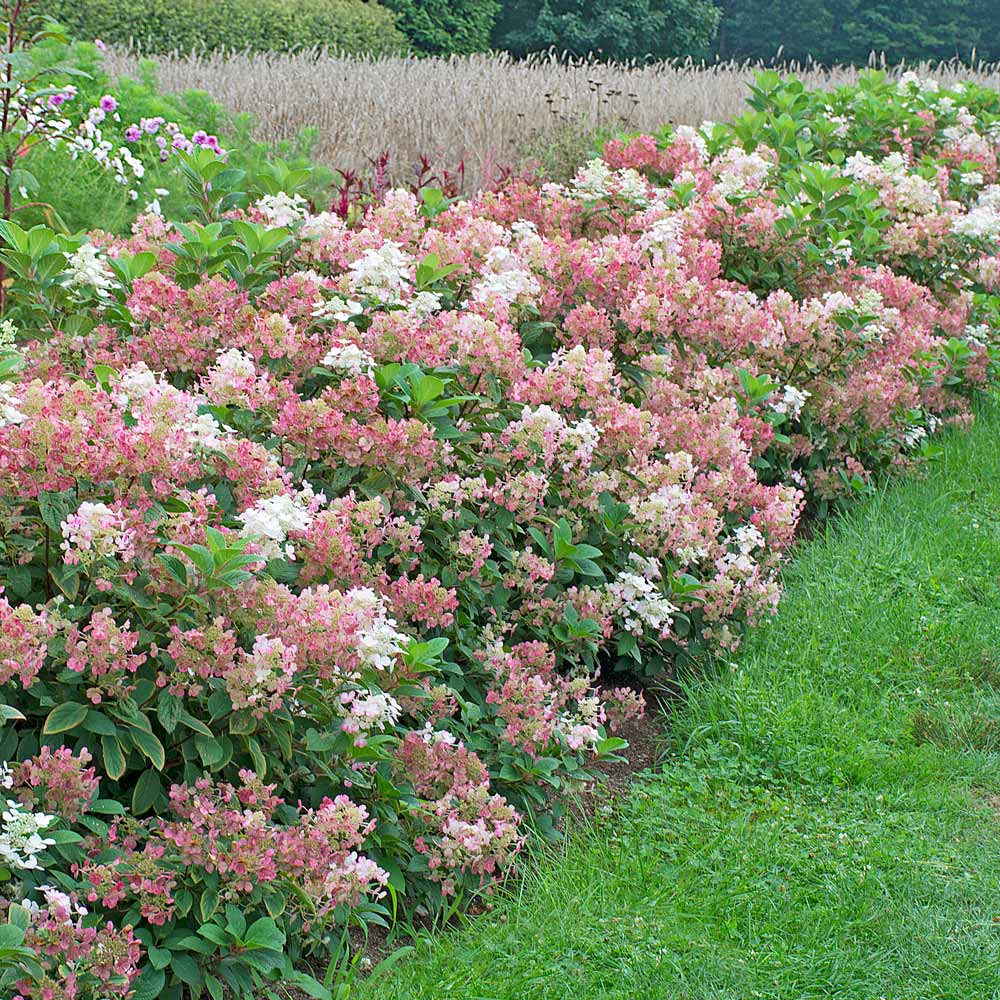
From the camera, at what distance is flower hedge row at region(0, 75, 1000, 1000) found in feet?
7.22

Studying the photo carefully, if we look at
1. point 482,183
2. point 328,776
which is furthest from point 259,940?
point 482,183

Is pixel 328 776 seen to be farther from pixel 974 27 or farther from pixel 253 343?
pixel 974 27


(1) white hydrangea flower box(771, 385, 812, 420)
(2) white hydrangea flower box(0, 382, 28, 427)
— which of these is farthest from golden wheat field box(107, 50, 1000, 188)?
(2) white hydrangea flower box(0, 382, 28, 427)

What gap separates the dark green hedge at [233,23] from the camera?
59.4ft

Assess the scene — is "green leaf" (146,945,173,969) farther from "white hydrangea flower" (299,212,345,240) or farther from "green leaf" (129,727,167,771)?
"white hydrangea flower" (299,212,345,240)

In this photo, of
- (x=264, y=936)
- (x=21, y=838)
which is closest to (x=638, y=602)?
(x=264, y=936)

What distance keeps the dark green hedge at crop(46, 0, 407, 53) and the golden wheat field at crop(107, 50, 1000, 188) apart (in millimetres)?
4967

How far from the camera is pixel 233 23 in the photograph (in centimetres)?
1986

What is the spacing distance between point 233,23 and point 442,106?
37.1 feet

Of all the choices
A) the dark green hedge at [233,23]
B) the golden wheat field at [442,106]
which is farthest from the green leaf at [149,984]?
the dark green hedge at [233,23]

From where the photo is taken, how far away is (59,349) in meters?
3.25

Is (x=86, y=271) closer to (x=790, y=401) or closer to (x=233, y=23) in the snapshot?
(x=790, y=401)

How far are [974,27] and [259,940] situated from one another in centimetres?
3508

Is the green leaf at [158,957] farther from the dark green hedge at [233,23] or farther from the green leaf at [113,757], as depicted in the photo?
the dark green hedge at [233,23]
